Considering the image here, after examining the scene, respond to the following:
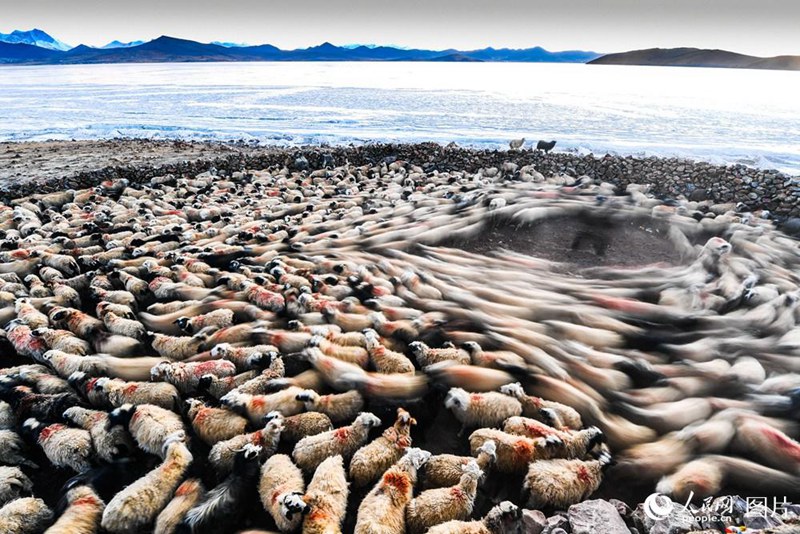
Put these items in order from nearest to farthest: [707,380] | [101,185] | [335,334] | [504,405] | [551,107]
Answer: [504,405] < [707,380] < [335,334] < [101,185] < [551,107]

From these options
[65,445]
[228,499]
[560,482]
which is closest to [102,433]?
[65,445]

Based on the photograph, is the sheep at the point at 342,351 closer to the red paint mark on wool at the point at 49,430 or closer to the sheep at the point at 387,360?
the sheep at the point at 387,360

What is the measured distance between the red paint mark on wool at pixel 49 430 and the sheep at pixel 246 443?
1341 millimetres

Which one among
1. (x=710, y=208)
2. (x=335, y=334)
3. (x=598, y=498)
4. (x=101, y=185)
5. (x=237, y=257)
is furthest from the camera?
(x=101, y=185)

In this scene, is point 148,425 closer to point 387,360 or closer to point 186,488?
point 186,488

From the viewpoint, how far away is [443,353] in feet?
17.0

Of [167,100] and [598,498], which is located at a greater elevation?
[167,100]

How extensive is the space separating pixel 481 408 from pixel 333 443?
1343mm

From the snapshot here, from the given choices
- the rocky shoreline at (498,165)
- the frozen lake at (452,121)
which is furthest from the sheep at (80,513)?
the frozen lake at (452,121)

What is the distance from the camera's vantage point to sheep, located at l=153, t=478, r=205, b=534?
11.1 feet

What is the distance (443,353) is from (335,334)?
4.11 feet

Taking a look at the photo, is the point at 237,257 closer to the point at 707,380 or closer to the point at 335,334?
A: the point at 335,334

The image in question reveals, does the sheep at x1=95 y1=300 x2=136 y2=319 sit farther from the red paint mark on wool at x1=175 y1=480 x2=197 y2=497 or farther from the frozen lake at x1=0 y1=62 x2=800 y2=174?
the frozen lake at x1=0 y1=62 x2=800 y2=174

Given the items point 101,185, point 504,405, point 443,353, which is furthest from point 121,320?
point 101,185
